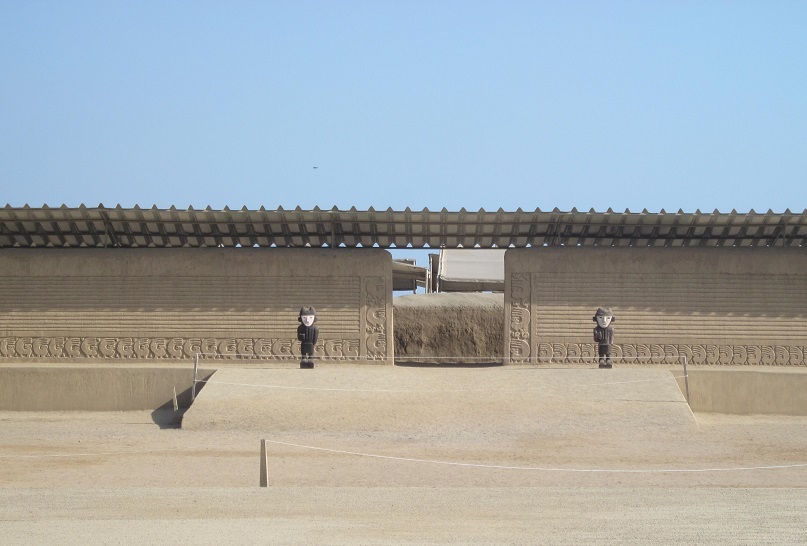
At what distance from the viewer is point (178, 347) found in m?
17.7

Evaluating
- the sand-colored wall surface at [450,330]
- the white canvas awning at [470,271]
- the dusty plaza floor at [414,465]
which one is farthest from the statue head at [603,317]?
the white canvas awning at [470,271]

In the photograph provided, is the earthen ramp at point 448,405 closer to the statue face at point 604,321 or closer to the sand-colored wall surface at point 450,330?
the statue face at point 604,321

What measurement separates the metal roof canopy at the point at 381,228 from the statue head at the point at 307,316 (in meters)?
1.76

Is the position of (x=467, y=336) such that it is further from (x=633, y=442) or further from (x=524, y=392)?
(x=633, y=442)

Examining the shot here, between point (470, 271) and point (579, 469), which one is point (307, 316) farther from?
point (470, 271)

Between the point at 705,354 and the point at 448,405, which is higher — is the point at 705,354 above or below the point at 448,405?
above

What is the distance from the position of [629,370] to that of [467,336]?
10325 mm

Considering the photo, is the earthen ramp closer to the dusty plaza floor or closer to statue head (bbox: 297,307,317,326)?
the dusty plaza floor

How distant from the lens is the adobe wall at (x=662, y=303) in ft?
57.2

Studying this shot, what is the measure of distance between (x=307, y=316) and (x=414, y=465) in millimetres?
5169

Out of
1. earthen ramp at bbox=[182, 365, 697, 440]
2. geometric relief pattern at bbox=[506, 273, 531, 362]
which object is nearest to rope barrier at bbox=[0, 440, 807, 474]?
earthen ramp at bbox=[182, 365, 697, 440]

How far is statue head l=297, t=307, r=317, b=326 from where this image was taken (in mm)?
16156

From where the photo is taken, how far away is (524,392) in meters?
14.6

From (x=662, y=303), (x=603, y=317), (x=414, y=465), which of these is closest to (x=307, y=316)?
(x=603, y=317)
